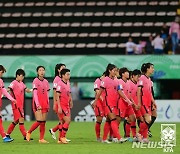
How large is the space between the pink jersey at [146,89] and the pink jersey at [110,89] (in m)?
0.66

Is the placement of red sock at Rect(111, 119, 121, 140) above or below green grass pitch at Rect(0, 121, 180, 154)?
above

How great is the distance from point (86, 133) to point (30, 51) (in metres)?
14.4

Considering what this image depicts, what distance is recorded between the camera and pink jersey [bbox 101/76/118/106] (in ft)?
62.6

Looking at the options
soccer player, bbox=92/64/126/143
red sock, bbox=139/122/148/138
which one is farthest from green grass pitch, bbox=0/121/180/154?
soccer player, bbox=92/64/126/143

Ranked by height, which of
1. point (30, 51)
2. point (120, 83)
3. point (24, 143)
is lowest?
point (24, 143)

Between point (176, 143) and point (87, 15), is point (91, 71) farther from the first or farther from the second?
point (176, 143)

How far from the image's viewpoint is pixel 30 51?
37.7m

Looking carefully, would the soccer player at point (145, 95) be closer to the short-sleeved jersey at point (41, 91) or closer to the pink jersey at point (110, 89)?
the pink jersey at point (110, 89)

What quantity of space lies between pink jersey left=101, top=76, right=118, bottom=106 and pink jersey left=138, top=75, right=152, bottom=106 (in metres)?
0.66

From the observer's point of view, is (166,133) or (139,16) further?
(139,16)

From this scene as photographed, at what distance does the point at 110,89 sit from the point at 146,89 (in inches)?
35.2

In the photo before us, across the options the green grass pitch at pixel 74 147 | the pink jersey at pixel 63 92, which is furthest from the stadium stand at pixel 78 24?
the pink jersey at pixel 63 92

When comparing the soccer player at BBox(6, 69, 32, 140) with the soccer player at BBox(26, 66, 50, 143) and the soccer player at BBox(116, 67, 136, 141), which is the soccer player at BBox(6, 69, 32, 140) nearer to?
the soccer player at BBox(26, 66, 50, 143)
